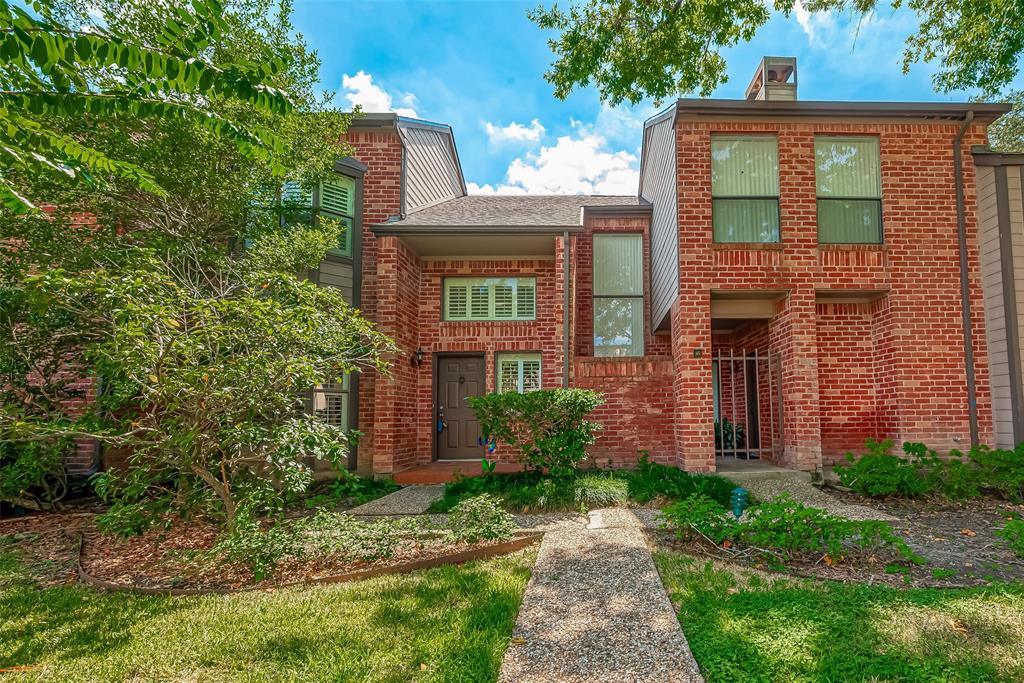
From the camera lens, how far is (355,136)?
28.7 ft

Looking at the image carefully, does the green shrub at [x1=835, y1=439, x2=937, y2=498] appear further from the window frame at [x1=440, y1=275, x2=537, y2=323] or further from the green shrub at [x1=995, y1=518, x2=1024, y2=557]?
the window frame at [x1=440, y1=275, x2=537, y2=323]

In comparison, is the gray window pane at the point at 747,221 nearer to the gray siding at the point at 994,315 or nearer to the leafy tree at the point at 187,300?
the gray siding at the point at 994,315

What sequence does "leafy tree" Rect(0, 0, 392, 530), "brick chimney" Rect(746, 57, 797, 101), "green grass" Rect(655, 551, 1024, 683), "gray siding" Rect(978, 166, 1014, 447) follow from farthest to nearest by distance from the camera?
1. "brick chimney" Rect(746, 57, 797, 101)
2. "gray siding" Rect(978, 166, 1014, 447)
3. "leafy tree" Rect(0, 0, 392, 530)
4. "green grass" Rect(655, 551, 1024, 683)

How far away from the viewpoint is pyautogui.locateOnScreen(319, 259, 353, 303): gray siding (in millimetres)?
7785

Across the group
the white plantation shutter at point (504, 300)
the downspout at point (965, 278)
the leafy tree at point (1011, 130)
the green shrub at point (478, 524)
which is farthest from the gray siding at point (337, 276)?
the leafy tree at point (1011, 130)

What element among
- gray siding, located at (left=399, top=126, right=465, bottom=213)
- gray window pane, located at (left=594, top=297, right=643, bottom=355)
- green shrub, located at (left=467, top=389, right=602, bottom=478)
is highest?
gray siding, located at (left=399, top=126, right=465, bottom=213)

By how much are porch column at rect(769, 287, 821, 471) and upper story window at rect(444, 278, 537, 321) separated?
14.5ft

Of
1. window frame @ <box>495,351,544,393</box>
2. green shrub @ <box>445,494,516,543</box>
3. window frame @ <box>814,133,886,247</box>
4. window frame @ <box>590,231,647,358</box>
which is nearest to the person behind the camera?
green shrub @ <box>445,494,516,543</box>

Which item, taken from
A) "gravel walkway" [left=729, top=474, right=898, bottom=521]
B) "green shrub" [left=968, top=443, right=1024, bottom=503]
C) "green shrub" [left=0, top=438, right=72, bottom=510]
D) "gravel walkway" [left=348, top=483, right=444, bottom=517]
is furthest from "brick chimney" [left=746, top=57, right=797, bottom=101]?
"green shrub" [left=0, top=438, right=72, bottom=510]

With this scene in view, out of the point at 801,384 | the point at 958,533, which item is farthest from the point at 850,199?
the point at 958,533

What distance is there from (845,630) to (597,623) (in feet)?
4.40

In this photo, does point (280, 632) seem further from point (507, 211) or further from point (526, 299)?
point (507, 211)

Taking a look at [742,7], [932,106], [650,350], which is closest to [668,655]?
[650,350]

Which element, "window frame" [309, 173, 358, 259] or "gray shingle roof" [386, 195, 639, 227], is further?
"gray shingle roof" [386, 195, 639, 227]
